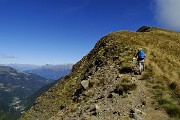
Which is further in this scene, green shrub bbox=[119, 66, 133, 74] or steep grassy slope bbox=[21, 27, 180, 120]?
green shrub bbox=[119, 66, 133, 74]

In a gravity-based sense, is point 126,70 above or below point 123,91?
above

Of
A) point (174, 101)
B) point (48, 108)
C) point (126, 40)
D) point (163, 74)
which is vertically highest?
point (126, 40)

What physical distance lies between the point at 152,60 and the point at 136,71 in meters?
4.79

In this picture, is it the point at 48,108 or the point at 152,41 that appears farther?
the point at 152,41

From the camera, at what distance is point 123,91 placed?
27.7m

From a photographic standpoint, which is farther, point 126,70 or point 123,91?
point 126,70

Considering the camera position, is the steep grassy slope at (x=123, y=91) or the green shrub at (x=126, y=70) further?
the green shrub at (x=126, y=70)

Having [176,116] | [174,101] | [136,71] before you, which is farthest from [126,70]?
[176,116]

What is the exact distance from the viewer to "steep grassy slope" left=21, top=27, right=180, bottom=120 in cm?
2394

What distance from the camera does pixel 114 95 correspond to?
1083 inches

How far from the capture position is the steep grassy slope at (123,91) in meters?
23.9

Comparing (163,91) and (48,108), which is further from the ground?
(163,91)

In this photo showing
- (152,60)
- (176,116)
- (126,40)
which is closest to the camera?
(176,116)

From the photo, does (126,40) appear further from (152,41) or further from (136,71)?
(136,71)
